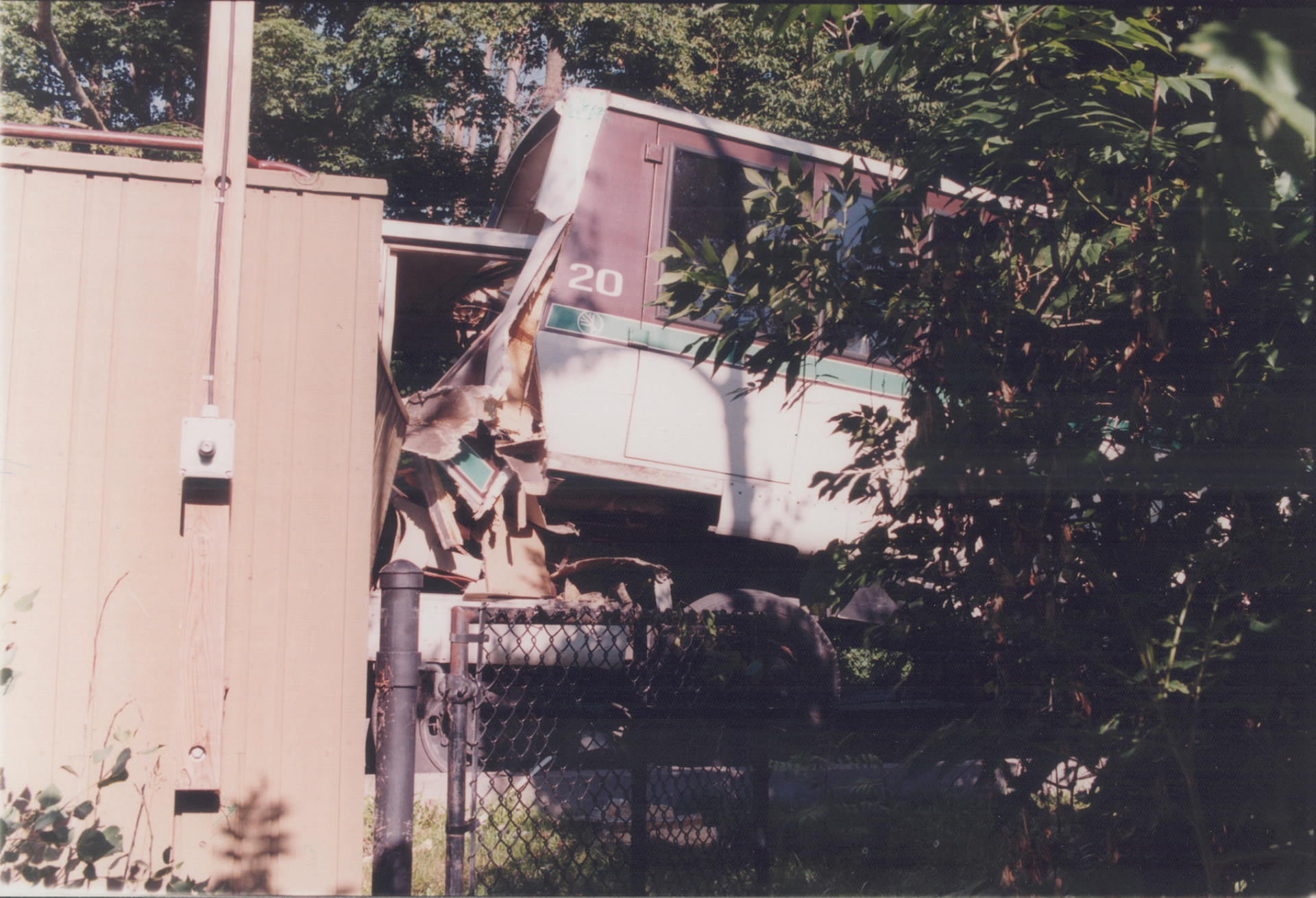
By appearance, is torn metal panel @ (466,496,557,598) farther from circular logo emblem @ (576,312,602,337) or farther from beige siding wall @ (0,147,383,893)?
beige siding wall @ (0,147,383,893)

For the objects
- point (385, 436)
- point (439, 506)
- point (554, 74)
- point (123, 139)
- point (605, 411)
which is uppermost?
point (554, 74)

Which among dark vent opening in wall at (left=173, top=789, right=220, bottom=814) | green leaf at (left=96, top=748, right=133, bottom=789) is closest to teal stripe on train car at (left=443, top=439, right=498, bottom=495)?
dark vent opening in wall at (left=173, top=789, right=220, bottom=814)

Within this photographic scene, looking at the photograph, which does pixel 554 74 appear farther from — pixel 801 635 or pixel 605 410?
pixel 801 635

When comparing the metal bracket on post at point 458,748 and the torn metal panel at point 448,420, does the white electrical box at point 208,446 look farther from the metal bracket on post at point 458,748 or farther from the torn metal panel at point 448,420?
the torn metal panel at point 448,420

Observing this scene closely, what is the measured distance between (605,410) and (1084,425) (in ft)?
9.67

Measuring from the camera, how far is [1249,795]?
216cm

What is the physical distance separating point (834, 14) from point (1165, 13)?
1096 mm

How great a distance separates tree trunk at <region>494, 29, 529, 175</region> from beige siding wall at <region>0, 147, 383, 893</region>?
2.44 metres

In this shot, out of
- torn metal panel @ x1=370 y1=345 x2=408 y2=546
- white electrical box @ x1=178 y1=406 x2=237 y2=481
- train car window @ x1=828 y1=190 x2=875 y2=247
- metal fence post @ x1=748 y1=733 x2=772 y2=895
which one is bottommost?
metal fence post @ x1=748 y1=733 x2=772 y2=895

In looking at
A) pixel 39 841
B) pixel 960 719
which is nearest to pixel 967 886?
pixel 960 719

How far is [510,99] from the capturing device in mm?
6430

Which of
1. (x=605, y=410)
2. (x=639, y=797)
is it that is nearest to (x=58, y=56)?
(x=605, y=410)

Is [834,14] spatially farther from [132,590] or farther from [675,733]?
[675,733]

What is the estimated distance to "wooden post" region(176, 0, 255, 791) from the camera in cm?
222
